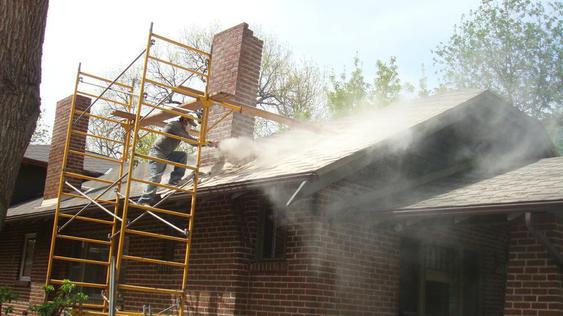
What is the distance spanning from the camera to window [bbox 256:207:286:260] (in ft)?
29.8

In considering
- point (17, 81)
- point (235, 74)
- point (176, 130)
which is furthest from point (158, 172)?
point (17, 81)

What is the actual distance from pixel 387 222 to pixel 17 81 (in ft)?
18.1

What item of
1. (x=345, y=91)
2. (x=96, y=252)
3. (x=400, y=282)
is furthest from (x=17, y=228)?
(x=345, y=91)

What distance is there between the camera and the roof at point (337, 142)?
818 cm

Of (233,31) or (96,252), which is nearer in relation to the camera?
(233,31)

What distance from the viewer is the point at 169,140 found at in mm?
9883

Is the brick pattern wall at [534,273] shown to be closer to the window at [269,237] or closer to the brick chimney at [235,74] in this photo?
the window at [269,237]

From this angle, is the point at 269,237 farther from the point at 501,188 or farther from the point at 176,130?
the point at 501,188

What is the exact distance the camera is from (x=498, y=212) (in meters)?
7.02

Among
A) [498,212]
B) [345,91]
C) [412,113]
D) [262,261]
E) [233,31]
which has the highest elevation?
[345,91]

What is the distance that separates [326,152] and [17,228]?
10532mm

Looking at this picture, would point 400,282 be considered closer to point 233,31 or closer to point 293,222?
point 293,222

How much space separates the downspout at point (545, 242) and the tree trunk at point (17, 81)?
5010 millimetres

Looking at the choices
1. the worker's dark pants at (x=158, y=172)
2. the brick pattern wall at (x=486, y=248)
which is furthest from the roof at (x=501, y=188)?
the worker's dark pants at (x=158, y=172)
